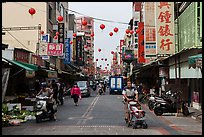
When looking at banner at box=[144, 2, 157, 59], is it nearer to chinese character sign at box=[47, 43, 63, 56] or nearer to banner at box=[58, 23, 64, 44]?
chinese character sign at box=[47, 43, 63, 56]

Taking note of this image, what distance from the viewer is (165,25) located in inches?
838

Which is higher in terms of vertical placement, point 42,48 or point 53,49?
point 42,48

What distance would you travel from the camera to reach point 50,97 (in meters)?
15.2

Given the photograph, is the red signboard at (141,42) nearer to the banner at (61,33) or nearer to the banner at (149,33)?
the banner at (149,33)

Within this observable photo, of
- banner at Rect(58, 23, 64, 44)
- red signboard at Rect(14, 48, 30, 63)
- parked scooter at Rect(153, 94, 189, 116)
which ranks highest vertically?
banner at Rect(58, 23, 64, 44)

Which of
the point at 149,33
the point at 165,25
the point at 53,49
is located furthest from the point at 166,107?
the point at 53,49

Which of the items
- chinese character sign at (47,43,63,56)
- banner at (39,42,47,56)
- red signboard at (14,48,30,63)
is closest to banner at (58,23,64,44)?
banner at (39,42,47,56)

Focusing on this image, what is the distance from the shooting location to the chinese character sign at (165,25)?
69.7 ft

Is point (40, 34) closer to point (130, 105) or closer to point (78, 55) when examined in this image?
point (130, 105)

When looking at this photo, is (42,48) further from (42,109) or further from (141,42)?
(42,109)

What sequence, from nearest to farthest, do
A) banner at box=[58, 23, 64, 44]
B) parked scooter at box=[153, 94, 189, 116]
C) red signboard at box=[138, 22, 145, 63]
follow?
parked scooter at box=[153, 94, 189, 116]
red signboard at box=[138, 22, 145, 63]
banner at box=[58, 23, 64, 44]

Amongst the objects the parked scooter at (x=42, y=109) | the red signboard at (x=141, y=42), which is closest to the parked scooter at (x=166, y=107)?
the parked scooter at (x=42, y=109)

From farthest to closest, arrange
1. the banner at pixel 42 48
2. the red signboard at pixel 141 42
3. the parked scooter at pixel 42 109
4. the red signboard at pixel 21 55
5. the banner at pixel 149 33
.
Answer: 1. the red signboard at pixel 141 42
2. the banner at pixel 42 48
3. the banner at pixel 149 33
4. the red signboard at pixel 21 55
5. the parked scooter at pixel 42 109

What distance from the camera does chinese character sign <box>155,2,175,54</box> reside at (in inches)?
837
